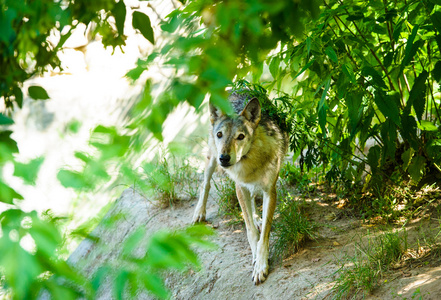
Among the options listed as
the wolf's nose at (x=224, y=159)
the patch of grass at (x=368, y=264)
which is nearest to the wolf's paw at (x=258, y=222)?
the wolf's nose at (x=224, y=159)

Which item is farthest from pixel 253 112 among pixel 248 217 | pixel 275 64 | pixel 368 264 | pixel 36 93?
pixel 36 93

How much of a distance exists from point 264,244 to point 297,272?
0.46m

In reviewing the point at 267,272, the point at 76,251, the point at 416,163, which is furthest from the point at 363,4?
the point at 76,251

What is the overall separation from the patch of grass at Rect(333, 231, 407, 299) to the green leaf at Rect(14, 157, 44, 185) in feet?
9.50

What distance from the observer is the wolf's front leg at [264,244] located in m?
4.03

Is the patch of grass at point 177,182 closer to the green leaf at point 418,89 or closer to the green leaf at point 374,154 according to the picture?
the green leaf at point 374,154

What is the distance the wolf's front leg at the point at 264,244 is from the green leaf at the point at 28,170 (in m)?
3.36

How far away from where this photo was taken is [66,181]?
0.94 meters

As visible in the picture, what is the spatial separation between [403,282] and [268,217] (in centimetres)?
152

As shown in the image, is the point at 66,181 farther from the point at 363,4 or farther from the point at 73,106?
the point at 73,106

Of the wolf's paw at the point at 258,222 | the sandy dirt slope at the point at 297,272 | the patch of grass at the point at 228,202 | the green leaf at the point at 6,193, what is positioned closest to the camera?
the green leaf at the point at 6,193

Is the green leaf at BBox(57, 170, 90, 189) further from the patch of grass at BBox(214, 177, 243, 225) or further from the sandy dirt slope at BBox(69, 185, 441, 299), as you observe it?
the patch of grass at BBox(214, 177, 243, 225)

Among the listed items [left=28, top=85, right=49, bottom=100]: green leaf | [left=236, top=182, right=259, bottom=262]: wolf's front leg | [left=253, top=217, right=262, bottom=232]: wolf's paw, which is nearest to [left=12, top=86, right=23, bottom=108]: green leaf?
[left=28, top=85, right=49, bottom=100]: green leaf

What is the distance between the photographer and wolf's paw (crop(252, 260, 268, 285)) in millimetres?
4000
